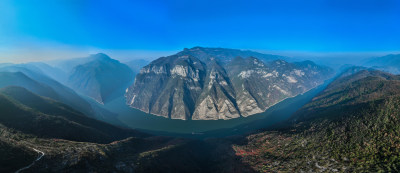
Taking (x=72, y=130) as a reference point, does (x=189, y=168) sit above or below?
below

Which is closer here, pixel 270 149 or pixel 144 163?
pixel 144 163

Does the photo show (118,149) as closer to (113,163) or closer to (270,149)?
(113,163)

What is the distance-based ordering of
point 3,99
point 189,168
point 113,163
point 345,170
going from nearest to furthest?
point 345,170
point 113,163
point 189,168
point 3,99

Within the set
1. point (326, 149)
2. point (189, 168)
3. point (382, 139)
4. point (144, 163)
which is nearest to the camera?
point (382, 139)

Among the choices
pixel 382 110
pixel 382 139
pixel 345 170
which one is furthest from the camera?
pixel 382 110

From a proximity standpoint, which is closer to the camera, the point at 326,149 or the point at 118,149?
the point at 326,149

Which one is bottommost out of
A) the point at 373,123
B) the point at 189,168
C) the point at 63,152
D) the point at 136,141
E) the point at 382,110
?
the point at 189,168


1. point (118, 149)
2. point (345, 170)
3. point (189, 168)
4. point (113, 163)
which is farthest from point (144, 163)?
point (345, 170)

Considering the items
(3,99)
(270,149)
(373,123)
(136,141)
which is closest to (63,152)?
(136,141)

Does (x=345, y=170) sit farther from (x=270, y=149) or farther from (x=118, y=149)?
(x=118, y=149)
